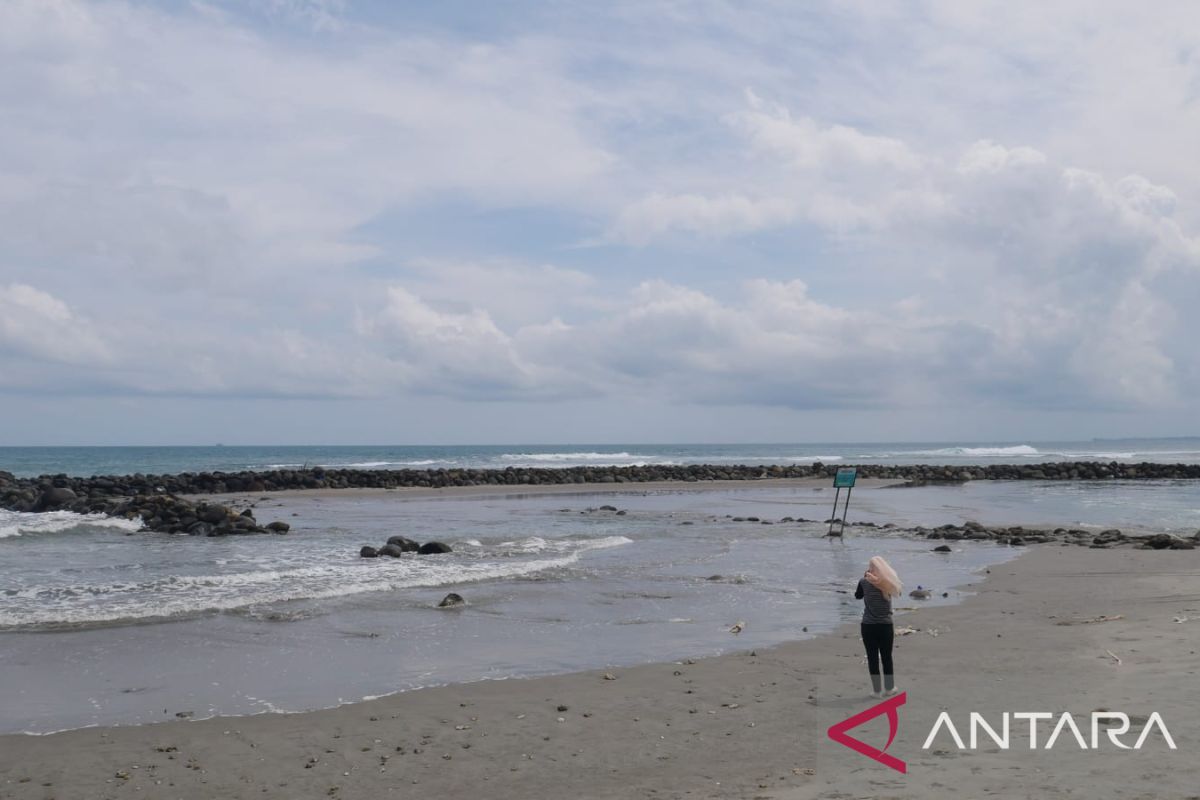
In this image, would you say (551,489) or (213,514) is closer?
(213,514)

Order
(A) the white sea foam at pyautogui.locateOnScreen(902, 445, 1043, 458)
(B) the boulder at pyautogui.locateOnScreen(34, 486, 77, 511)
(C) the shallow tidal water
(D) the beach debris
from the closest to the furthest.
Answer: (C) the shallow tidal water
(D) the beach debris
(B) the boulder at pyautogui.locateOnScreen(34, 486, 77, 511)
(A) the white sea foam at pyautogui.locateOnScreen(902, 445, 1043, 458)

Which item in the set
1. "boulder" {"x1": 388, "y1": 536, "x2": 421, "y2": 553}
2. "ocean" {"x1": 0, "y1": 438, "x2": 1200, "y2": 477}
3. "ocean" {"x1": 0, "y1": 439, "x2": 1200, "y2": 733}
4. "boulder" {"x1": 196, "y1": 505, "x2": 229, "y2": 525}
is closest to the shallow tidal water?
"ocean" {"x1": 0, "y1": 439, "x2": 1200, "y2": 733}

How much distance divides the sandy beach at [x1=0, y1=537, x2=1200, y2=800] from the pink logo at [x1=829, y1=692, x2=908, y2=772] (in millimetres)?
78

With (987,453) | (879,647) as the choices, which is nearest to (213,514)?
(879,647)

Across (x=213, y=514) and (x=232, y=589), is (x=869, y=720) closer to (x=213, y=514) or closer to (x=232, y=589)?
(x=232, y=589)

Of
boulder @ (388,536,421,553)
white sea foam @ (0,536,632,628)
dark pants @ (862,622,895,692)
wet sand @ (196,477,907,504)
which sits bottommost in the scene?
wet sand @ (196,477,907,504)

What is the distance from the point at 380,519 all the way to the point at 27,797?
22329 millimetres

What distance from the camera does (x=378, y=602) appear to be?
527 inches

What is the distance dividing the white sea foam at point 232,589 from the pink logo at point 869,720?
339 inches

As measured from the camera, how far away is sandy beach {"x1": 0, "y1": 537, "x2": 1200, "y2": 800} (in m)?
5.98

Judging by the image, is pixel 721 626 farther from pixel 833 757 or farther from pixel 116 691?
pixel 116 691

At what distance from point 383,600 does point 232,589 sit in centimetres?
249

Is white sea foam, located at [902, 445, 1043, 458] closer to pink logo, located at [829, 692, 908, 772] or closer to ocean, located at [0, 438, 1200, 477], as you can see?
ocean, located at [0, 438, 1200, 477]

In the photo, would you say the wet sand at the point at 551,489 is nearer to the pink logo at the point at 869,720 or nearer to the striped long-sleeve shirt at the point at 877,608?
the striped long-sleeve shirt at the point at 877,608
